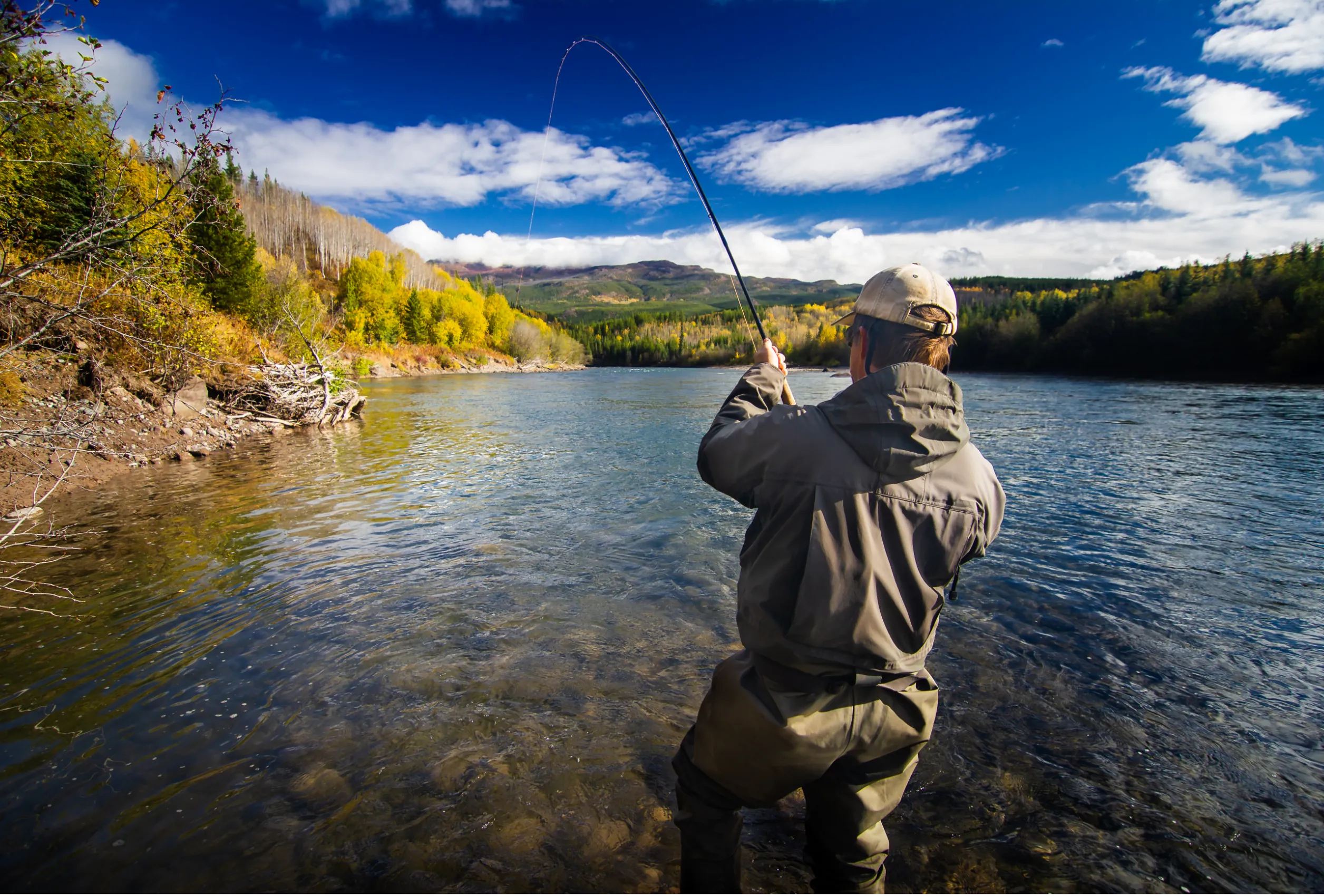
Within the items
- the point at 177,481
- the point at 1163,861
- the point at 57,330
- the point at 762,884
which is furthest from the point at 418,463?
the point at 1163,861

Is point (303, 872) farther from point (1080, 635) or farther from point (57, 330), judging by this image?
point (57, 330)

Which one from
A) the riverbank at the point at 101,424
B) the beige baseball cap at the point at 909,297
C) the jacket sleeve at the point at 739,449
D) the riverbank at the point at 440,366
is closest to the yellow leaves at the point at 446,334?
the riverbank at the point at 440,366

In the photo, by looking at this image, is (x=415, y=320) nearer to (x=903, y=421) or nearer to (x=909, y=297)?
(x=909, y=297)

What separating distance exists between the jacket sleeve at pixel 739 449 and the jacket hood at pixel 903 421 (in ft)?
0.92

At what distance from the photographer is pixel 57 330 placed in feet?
42.7

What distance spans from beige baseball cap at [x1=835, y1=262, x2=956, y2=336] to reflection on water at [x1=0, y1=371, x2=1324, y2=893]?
2.77 meters

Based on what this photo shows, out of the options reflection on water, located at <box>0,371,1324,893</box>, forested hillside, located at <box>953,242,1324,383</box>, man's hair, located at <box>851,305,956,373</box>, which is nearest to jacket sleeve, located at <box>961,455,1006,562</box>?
man's hair, located at <box>851,305,956,373</box>

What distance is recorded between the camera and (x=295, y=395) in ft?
66.8

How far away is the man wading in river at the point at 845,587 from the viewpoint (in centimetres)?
200

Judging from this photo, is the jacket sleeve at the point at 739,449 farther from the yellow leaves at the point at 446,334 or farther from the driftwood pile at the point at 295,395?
the yellow leaves at the point at 446,334

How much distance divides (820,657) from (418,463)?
46.6 feet

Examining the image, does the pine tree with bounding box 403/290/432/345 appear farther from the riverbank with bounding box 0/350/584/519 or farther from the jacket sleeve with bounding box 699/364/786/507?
A: the jacket sleeve with bounding box 699/364/786/507

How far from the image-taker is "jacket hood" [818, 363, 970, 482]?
6.37 feet

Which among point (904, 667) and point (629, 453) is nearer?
point (904, 667)
